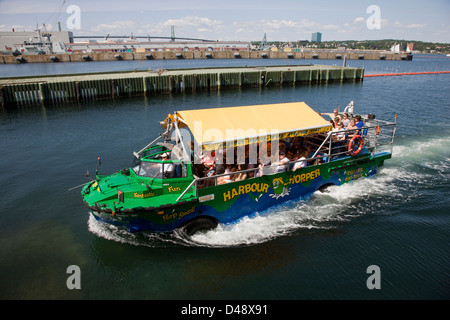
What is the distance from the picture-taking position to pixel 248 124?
1139cm

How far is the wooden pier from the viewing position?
34.5m

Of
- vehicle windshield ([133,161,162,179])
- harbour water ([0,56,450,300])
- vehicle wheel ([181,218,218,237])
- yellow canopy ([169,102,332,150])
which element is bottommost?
harbour water ([0,56,450,300])

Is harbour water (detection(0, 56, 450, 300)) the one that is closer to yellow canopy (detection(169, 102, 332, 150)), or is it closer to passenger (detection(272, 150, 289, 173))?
passenger (detection(272, 150, 289, 173))

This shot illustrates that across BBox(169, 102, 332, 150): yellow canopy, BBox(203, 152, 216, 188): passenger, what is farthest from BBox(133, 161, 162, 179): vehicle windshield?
BBox(203, 152, 216, 188): passenger

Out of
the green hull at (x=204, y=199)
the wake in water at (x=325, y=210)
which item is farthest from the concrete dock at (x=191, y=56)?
the green hull at (x=204, y=199)

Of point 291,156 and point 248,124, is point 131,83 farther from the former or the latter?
point 248,124

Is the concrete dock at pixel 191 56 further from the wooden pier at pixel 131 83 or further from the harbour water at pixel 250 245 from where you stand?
the harbour water at pixel 250 245

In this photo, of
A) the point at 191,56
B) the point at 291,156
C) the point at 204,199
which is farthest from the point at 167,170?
the point at 191,56

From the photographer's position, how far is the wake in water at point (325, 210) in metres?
10.8

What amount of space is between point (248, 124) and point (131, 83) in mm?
32332

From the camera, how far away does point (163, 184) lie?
9.91m

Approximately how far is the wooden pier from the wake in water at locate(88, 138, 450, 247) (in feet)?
94.2

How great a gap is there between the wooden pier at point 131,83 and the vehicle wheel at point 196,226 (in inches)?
1247
